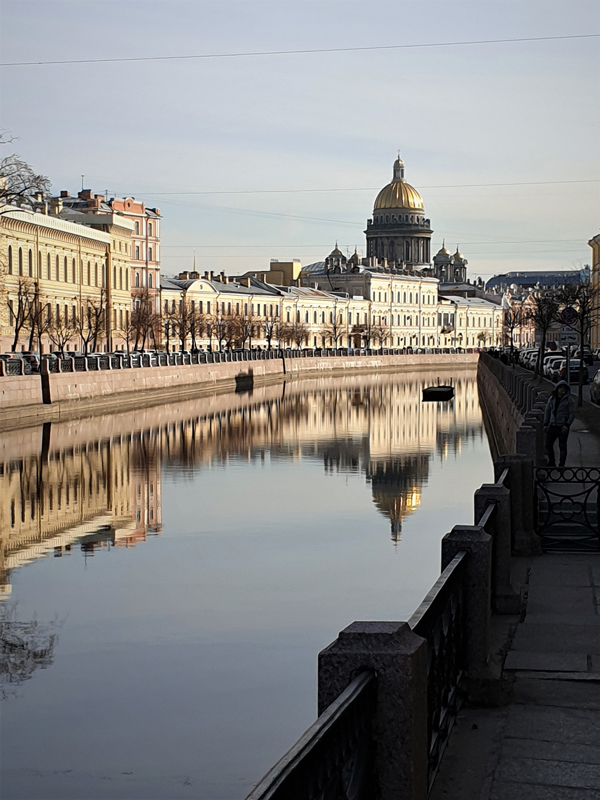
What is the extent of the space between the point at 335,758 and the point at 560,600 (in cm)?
506

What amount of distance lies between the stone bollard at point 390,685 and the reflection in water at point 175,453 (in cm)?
1138

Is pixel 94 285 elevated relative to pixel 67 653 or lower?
elevated

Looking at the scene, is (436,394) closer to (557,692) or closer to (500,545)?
(500,545)

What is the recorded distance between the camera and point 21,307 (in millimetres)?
53594

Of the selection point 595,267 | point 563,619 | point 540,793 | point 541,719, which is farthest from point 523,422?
point 595,267

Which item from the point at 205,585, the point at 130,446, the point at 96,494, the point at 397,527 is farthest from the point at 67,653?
the point at 130,446

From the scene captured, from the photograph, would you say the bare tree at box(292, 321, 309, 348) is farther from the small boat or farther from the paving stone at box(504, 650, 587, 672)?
the paving stone at box(504, 650, 587, 672)

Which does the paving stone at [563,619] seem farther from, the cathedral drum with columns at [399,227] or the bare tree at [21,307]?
the cathedral drum with columns at [399,227]

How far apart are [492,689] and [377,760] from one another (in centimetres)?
201

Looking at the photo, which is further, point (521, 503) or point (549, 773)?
point (521, 503)

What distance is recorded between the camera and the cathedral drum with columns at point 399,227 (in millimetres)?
160250

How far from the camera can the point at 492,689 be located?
6.16 m

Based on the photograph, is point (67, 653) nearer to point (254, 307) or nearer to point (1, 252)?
point (1, 252)

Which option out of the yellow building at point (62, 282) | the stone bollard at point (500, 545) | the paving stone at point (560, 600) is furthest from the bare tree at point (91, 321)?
the stone bollard at point (500, 545)
